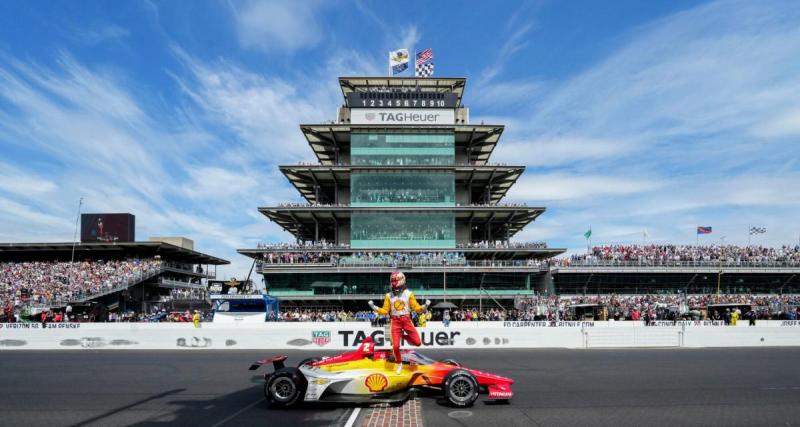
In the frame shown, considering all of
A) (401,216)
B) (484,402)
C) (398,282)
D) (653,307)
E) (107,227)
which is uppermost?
(107,227)

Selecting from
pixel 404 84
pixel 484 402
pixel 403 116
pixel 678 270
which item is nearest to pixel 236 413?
pixel 484 402

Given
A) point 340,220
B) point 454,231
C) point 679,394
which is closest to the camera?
point 679,394

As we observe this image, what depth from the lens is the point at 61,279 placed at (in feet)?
173

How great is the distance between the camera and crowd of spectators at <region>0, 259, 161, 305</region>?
47.8 metres

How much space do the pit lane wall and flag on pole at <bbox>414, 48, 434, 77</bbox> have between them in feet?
146

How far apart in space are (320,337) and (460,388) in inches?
604

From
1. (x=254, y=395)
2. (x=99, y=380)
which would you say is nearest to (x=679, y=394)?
(x=254, y=395)

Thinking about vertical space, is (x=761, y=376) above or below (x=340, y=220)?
below

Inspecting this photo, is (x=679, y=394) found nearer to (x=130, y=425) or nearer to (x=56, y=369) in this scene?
(x=130, y=425)

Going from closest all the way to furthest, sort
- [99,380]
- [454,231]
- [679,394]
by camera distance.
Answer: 1. [679,394]
2. [99,380]
3. [454,231]

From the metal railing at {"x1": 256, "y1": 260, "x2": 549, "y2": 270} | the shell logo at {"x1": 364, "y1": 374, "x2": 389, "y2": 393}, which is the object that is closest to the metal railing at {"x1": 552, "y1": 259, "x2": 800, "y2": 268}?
the metal railing at {"x1": 256, "y1": 260, "x2": 549, "y2": 270}

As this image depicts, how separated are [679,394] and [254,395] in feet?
28.7

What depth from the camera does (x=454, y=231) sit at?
191 feet

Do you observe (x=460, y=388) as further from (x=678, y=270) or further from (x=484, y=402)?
(x=678, y=270)
